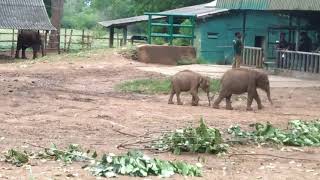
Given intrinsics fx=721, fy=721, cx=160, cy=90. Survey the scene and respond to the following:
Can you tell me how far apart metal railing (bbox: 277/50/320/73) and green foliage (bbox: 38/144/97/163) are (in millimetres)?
17253

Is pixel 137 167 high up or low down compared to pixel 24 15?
down

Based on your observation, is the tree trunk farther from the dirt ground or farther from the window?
the dirt ground

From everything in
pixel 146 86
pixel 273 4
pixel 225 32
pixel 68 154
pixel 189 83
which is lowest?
pixel 146 86

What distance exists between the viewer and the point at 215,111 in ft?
53.1

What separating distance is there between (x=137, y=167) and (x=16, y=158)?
160 cm

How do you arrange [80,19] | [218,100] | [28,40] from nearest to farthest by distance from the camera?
[218,100]
[28,40]
[80,19]

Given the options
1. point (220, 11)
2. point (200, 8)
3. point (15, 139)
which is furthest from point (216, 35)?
point (15, 139)

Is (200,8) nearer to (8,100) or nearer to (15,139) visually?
(8,100)

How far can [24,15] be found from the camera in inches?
1593

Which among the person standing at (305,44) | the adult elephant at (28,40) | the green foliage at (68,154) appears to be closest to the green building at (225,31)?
the person standing at (305,44)

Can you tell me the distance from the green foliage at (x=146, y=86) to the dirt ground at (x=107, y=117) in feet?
1.71

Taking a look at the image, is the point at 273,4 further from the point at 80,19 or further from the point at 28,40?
the point at 80,19

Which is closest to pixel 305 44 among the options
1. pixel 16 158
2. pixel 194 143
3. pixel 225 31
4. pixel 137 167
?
pixel 225 31

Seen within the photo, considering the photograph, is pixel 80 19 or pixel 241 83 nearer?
pixel 241 83
